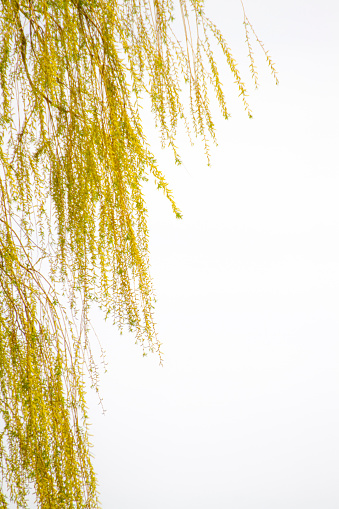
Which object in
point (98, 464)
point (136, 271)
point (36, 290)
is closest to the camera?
point (136, 271)

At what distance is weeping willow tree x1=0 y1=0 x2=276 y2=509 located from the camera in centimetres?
96

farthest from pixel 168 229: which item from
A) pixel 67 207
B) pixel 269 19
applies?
pixel 67 207

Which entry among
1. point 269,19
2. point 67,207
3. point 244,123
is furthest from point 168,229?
point 67,207

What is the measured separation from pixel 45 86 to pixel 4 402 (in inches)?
26.2

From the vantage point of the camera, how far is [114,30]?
1.03 metres

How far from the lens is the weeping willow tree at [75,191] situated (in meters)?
0.96

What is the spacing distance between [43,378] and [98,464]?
9.18 feet

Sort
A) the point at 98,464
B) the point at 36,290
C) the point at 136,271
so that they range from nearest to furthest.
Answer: the point at 136,271
the point at 36,290
the point at 98,464

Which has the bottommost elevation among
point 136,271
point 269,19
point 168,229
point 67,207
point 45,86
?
point 136,271

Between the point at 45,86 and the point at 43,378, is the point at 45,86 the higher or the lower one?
the higher one

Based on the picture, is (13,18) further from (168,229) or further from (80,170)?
(168,229)

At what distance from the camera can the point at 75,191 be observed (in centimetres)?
108

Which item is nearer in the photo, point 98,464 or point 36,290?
point 36,290

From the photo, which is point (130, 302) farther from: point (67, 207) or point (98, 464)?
point (98, 464)
